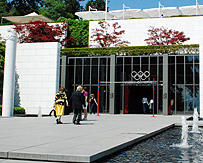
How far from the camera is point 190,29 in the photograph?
3888 centimetres

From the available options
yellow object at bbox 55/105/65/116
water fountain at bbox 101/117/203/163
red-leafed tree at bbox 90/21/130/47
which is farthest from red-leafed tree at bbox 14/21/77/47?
water fountain at bbox 101/117/203/163

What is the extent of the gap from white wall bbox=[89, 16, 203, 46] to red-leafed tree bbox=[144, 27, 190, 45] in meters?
0.84

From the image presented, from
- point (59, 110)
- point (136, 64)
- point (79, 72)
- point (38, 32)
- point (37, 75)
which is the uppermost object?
point (38, 32)

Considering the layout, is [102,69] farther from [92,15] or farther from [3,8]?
[3,8]

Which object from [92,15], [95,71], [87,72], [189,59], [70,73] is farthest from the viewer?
[92,15]

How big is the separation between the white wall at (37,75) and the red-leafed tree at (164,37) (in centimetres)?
1477

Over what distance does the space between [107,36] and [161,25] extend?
22.5 ft

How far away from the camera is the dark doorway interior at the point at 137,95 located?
31.0 meters

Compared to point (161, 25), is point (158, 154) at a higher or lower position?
lower

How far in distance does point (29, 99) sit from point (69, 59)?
19.0 feet

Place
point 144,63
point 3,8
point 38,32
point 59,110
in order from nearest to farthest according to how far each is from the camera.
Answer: point 59,110 → point 144,63 → point 38,32 → point 3,8

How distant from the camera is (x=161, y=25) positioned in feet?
131

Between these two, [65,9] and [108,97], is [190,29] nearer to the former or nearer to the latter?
[108,97]

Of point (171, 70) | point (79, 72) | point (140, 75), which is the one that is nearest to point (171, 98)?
point (171, 70)
